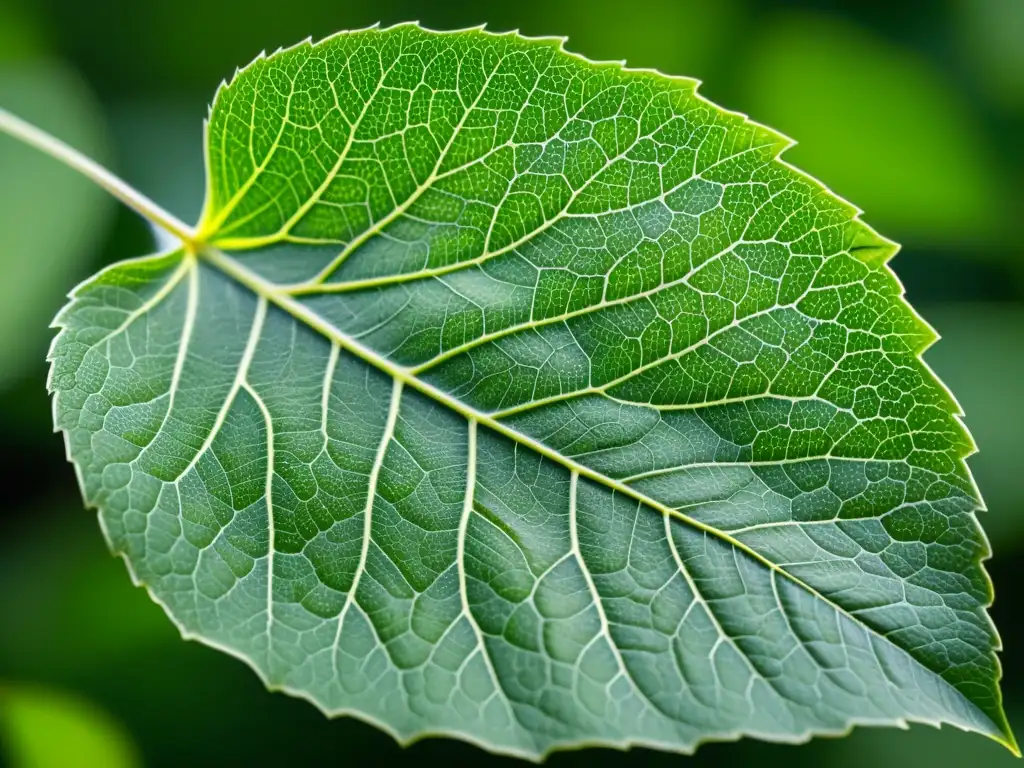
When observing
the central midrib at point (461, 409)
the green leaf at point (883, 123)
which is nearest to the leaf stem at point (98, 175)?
the central midrib at point (461, 409)

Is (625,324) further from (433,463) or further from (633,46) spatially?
(633,46)

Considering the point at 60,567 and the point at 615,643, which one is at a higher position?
the point at 615,643

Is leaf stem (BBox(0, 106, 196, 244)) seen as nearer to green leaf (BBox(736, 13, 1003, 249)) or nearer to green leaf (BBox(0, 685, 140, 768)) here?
green leaf (BBox(0, 685, 140, 768))

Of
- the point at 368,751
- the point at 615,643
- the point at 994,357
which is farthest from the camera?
the point at 994,357

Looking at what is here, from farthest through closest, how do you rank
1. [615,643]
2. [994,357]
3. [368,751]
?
1. [994,357]
2. [368,751]
3. [615,643]

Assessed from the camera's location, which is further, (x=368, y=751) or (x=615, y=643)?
(x=368, y=751)

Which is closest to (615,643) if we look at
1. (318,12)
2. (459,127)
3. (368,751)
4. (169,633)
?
(459,127)

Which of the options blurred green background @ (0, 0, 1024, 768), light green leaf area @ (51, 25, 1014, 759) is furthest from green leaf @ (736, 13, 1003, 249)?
light green leaf area @ (51, 25, 1014, 759)
